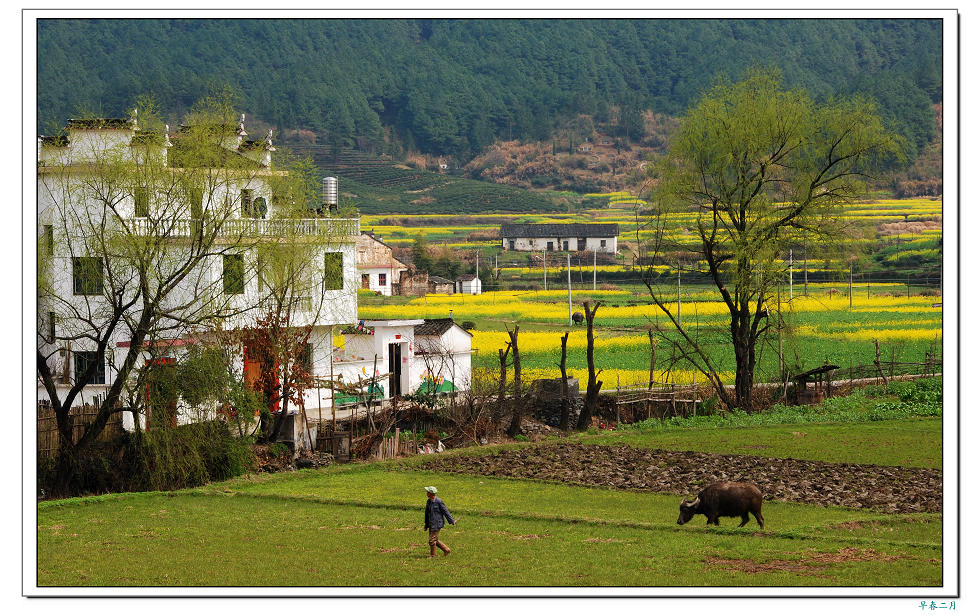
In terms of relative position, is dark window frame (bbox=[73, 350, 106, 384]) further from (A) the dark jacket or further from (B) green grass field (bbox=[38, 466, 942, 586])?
(A) the dark jacket

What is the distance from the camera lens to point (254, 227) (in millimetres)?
22625

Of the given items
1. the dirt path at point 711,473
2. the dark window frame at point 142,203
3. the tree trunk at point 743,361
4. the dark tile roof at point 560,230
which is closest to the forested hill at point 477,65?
the dark tile roof at point 560,230

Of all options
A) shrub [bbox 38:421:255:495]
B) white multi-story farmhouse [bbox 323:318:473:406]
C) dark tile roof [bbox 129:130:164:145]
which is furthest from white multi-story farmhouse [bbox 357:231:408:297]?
dark tile roof [bbox 129:130:164:145]

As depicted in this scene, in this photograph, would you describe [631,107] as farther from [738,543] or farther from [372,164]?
[738,543]

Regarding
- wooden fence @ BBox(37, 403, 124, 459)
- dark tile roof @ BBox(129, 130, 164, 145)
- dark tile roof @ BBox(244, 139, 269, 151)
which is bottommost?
wooden fence @ BBox(37, 403, 124, 459)

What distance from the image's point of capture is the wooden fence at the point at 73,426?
18797mm

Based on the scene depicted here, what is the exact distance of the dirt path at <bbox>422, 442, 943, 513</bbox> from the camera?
59.0 feet

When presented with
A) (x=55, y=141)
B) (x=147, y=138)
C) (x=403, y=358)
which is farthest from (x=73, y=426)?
(x=403, y=358)

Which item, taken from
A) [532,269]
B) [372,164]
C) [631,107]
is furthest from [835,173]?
[631,107]

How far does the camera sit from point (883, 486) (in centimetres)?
1873

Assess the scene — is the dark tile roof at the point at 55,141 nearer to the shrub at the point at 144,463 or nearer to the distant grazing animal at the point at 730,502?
the shrub at the point at 144,463

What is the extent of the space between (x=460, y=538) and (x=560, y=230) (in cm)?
7000

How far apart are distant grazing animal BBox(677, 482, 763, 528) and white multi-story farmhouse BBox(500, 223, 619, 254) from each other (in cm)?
6592

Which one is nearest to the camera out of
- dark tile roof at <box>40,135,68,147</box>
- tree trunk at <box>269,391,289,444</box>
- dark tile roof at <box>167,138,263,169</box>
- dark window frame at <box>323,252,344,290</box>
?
dark tile roof at <box>167,138,263,169</box>
